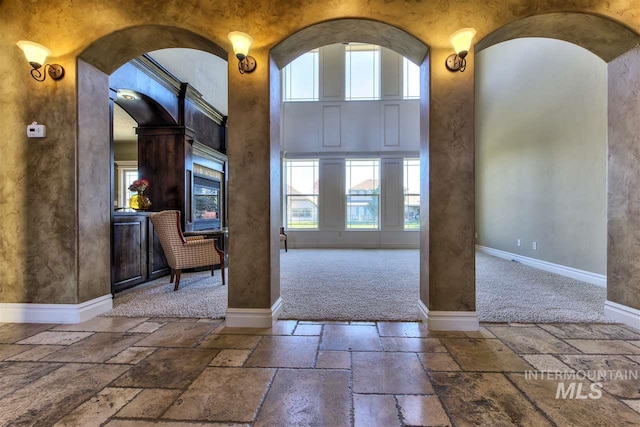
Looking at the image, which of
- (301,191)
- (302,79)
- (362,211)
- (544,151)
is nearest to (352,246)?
(362,211)

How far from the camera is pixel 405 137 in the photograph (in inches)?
312

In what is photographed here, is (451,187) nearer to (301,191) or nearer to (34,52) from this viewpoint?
(34,52)

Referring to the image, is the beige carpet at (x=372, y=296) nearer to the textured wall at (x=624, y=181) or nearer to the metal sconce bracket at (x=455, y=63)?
the textured wall at (x=624, y=181)

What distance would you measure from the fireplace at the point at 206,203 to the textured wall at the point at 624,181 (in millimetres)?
5234

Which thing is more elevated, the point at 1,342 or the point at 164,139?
the point at 164,139

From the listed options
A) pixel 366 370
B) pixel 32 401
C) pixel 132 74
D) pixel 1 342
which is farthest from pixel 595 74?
pixel 1 342

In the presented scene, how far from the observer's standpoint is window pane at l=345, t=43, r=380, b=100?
8039 mm

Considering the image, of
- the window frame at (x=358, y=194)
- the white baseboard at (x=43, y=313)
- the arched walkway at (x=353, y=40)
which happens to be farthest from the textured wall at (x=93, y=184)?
the window frame at (x=358, y=194)

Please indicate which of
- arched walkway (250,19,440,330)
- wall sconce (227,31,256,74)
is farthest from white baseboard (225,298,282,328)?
wall sconce (227,31,256,74)

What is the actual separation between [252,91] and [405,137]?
243 inches

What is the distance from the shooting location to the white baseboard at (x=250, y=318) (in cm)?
248

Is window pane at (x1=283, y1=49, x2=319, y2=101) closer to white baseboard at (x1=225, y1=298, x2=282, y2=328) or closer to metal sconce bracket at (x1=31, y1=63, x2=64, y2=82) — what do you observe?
metal sconce bracket at (x1=31, y1=63, x2=64, y2=82)

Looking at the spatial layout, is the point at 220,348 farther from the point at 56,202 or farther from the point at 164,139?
the point at 164,139

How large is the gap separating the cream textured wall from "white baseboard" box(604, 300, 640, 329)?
1.51 metres
